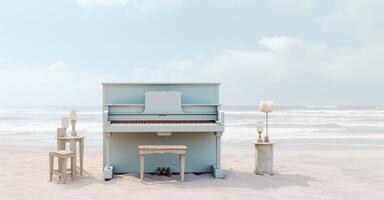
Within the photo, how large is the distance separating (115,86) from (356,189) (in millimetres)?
3844

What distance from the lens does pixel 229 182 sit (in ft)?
17.4

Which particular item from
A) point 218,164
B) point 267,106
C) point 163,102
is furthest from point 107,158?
point 267,106

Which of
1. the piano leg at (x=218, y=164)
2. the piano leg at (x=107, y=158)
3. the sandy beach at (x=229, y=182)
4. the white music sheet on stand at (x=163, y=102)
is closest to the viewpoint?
the sandy beach at (x=229, y=182)

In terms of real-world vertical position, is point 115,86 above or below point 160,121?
above

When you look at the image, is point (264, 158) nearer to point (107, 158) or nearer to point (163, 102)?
point (163, 102)

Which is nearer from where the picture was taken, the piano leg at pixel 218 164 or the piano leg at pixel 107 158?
the piano leg at pixel 107 158

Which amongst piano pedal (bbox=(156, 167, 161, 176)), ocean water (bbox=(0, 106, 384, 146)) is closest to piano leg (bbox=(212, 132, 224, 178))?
piano pedal (bbox=(156, 167, 161, 176))

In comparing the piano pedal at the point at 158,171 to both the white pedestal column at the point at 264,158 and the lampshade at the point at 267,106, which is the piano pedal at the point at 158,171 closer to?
the white pedestal column at the point at 264,158

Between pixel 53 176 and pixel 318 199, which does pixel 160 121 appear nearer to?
pixel 53 176

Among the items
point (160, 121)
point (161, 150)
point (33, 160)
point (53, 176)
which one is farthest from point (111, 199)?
point (33, 160)

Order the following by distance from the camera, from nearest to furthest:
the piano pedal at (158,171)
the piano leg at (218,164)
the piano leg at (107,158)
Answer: the piano leg at (107,158) → the piano leg at (218,164) → the piano pedal at (158,171)

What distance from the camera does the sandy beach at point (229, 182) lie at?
14.9ft

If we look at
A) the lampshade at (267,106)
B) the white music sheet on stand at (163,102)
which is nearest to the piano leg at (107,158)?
the white music sheet on stand at (163,102)

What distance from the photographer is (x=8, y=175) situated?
5.81 meters
